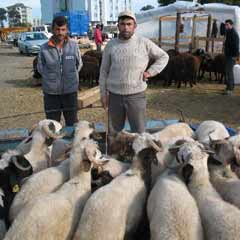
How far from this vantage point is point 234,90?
15.8 metres

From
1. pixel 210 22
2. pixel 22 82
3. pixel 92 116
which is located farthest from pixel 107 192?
pixel 210 22

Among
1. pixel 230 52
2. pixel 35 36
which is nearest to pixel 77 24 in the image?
pixel 35 36

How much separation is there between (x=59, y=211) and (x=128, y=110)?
273cm

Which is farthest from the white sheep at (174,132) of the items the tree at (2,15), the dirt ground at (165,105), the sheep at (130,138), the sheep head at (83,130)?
the tree at (2,15)

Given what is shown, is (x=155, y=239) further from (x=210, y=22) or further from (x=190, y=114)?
(x=210, y=22)

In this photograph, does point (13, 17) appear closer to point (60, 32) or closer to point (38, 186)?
point (60, 32)

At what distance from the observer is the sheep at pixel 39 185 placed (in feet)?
13.7

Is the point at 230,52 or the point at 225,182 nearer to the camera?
the point at 225,182

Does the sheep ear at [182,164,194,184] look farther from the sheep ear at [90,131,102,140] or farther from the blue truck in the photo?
the blue truck

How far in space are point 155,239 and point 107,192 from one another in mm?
671

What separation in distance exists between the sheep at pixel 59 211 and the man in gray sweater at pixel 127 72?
5.74ft

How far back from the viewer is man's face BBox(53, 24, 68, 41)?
6511mm

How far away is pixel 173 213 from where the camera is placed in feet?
11.6

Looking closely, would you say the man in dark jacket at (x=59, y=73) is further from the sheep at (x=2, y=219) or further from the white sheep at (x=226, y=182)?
the white sheep at (x=226, y=182)
